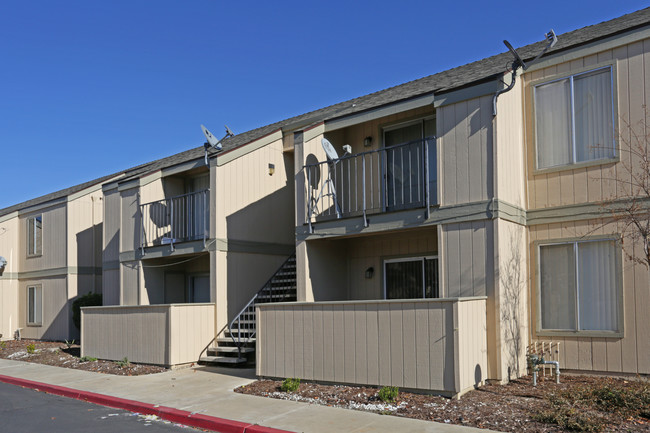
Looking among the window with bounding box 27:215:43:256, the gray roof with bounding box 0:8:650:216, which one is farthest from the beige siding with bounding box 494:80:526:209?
the window with bounding box 27:215:43:256

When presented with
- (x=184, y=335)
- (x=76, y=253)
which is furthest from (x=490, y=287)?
(x=76, y=253)

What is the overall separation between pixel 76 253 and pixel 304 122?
35.2ft

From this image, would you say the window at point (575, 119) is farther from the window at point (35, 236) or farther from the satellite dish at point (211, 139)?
the window at point (35, 236)

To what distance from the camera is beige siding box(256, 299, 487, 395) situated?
9.50m

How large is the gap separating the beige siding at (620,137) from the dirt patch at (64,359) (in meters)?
8.92

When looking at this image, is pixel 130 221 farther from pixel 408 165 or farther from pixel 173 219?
pixel 408 165

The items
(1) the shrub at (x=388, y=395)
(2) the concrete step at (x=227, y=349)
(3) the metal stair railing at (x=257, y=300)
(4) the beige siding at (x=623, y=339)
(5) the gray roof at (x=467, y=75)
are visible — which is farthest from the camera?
(3) the metal stair railing at (x=257, y=300)

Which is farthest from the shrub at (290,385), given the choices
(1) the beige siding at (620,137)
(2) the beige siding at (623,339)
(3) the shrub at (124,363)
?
(3) the shrub at (124,363)

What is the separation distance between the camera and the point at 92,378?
43.5 feet

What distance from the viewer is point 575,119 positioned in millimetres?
11398

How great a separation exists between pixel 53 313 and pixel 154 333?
10073 mm

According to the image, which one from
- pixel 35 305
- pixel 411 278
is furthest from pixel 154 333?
pixel 35 305

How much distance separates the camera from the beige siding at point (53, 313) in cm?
2194

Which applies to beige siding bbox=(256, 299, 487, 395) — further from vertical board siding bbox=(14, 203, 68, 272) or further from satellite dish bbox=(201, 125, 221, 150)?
vertical board siding bbox=(14, 203, 68, 272)
